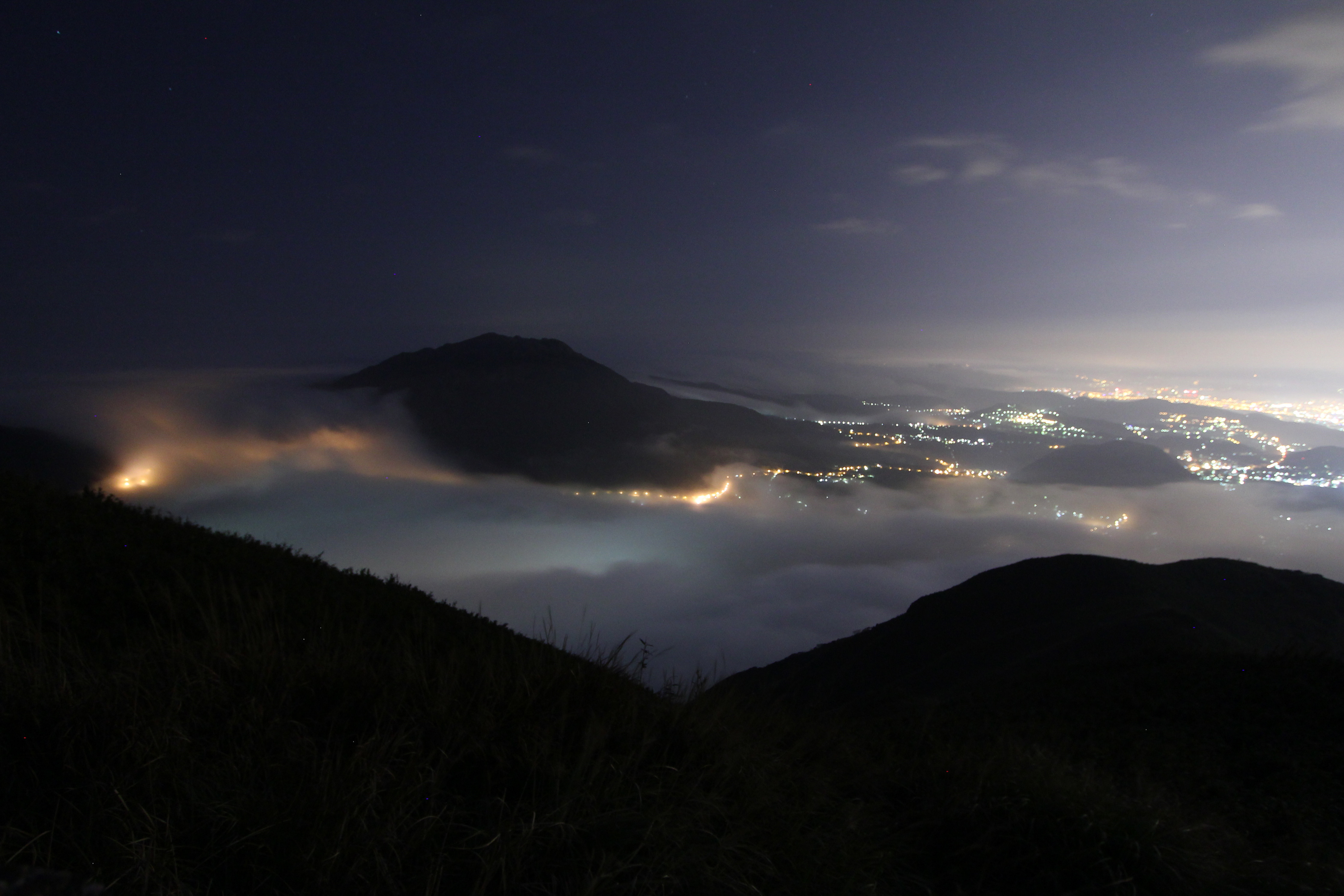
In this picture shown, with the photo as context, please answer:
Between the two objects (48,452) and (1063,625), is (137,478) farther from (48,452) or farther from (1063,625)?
(1063,625)

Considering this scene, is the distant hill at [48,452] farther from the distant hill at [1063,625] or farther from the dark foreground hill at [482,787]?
the dark foreground hill at [482,787]

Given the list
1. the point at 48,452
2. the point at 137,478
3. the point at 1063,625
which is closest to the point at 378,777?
the point at 1063,625

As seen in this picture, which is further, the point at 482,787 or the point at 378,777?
the point at 482,787

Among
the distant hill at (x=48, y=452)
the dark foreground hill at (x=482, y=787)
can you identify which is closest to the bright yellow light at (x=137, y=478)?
the distant hill at (x=48, y=452)

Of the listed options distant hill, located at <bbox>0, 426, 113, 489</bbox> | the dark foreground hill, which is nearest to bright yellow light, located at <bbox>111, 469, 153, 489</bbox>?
distant hill, located at <bbox>0, 426, 113, 489</bbox>

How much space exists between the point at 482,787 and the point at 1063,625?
36.9 m

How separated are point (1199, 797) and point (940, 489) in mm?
204912

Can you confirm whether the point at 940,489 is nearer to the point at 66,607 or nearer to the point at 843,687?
the point at 843,687

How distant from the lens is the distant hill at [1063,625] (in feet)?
84.2

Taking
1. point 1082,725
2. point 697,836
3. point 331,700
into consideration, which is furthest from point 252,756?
point 1082,725

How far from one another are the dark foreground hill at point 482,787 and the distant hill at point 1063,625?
18.2m

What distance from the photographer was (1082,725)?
38.1 feet

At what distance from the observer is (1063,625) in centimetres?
3331

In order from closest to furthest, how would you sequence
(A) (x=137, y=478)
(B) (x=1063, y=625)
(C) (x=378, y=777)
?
(C) (x=378, y=777), (B) (x=1063, y=625), (A) (x=137, y=478)
